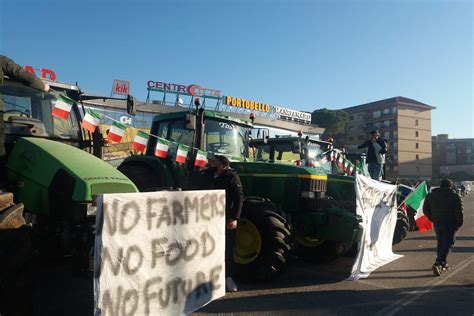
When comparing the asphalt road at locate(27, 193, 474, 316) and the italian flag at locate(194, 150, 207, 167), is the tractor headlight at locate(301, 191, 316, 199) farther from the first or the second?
Result: the italian flag at locate(194, 150, 207, 167)

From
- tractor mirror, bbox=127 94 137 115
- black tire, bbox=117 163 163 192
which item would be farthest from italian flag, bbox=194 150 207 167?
tractor mirror, bbox=127 94 137 115

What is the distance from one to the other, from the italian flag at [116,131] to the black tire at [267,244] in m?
2.13

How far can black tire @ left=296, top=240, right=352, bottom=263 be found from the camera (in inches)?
286

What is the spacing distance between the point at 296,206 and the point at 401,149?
81163mm

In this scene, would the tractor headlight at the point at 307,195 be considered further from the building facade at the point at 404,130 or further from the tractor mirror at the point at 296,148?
the building facade at the point at 404,130

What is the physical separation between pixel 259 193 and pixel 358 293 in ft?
7.71

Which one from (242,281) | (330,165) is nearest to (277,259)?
(242,281)

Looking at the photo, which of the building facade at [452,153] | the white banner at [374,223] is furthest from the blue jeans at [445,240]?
the building facade at [452,153]

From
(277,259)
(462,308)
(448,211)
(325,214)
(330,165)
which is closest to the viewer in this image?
(462,308)

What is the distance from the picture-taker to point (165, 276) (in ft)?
12.4

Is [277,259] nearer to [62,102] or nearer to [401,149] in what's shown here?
[62,102]

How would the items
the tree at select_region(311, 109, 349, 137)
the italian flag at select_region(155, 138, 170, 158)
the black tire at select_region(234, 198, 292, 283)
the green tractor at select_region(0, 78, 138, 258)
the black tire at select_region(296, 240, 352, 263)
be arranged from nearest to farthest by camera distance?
the green tractor at select_region(0, 78, 138, 258), the black tire at select_region(234, 198, 292, 283), the italian flag at select_region(155, 138, 170, 158), the black tire at select_region(296, 240, 352, 263), the tree at select_region(311, 109, 349, 137)

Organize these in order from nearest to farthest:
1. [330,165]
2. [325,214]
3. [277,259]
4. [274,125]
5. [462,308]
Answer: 1. [462,308]
2. [277,259]
3. [325,214]
4. [330,165]
5. [274,125]

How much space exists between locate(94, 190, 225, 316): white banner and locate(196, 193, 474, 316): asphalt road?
64cm
